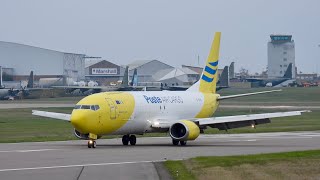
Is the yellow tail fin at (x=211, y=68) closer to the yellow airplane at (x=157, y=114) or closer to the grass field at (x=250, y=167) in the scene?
the yellow airplane at (x=157, y=114)

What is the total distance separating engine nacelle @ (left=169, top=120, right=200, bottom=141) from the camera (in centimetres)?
4600

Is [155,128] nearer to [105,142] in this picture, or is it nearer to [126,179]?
[105,142]

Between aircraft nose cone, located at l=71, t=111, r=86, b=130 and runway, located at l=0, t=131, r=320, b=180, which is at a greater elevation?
aircraft nose cone, located at l=71, t=111, r=86, b=130

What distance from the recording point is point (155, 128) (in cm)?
4809

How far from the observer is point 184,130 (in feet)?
152

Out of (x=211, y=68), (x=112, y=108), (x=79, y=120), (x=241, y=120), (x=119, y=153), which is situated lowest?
(x=119, y=153)

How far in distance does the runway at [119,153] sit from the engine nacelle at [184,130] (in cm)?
65

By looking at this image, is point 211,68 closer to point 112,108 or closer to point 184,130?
point 184,130

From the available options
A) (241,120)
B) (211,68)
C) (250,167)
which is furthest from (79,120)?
(250,167)

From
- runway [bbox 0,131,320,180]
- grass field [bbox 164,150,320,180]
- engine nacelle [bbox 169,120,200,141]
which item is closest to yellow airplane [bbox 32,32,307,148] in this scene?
engine nacelle [bbox 169,120,200,141]

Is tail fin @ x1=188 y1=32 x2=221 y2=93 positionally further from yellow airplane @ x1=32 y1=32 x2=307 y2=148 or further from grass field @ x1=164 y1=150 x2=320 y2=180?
grass field @ x1=164 y1=150 x2=320 y2=180

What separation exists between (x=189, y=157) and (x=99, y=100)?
8715 mm

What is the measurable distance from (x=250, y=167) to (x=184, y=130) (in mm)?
14903

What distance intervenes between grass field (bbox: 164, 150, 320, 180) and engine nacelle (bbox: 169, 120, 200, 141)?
9.18 m
